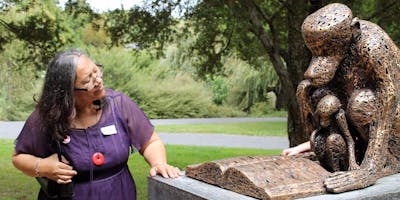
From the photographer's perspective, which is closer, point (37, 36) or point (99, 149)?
point (99, 149)

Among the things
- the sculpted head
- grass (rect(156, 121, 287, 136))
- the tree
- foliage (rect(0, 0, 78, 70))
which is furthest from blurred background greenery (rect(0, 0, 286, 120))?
the sculpted head

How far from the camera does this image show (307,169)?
293 cm

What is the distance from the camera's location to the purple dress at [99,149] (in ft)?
9.62

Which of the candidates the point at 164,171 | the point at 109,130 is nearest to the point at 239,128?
the point at 164,171

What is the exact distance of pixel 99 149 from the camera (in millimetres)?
2955

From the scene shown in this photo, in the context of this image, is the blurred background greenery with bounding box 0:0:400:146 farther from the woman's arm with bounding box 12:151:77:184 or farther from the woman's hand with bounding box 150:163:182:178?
the woman's hand with bounding box 150:163:182:178

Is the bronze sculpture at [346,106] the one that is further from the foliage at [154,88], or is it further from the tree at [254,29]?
the foliage at [154,88]

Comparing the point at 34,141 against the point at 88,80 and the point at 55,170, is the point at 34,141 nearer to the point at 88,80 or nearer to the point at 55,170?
the point at 55,170

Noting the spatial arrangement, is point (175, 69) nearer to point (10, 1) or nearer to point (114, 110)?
point (10, 1)

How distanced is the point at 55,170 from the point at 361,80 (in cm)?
170

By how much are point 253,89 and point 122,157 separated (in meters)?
22.0

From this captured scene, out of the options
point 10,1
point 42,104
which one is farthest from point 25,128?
point 10,1

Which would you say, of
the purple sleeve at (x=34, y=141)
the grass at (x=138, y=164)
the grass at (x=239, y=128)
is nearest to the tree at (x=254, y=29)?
the grass at (x=138, y=164)

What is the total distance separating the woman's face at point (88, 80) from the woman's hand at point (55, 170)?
36 centimetres
